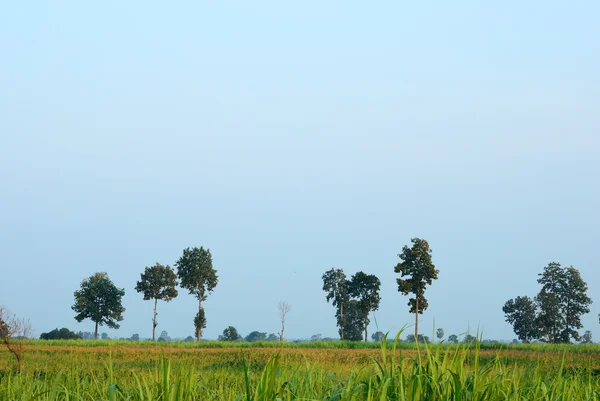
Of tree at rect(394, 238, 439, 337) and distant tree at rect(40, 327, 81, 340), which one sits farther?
distant tree at rect(40, 327, 81, 340)

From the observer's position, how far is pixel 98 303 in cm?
8356

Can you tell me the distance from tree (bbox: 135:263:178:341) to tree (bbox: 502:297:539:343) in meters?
49.6

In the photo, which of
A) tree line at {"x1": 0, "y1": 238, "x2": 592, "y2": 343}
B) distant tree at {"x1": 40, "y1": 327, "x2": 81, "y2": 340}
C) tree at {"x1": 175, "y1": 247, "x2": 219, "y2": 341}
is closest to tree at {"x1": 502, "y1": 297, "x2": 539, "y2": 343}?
tree line at {"x1": 0, "y1": 238, "x2": 592, "y2": 343}

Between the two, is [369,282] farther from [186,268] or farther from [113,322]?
[113,322]

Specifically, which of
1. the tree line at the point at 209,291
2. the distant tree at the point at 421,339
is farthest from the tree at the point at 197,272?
the distant tree at the point at 421,339

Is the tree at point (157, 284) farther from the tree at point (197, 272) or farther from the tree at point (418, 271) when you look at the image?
the tree at point (418, 271)

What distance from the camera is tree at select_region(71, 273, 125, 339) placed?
82312 mm

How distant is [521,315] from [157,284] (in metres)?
53.1

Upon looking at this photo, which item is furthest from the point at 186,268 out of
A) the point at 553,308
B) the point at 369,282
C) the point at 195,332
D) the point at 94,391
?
the point at 94,391

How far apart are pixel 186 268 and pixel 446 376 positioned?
7765 cm

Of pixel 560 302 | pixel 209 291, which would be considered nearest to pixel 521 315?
pixel 560 302

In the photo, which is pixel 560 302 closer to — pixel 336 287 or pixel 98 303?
pixel 336 287

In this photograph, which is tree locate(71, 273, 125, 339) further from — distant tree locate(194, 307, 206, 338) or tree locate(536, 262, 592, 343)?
tree locate(536, 262, 592, 343)

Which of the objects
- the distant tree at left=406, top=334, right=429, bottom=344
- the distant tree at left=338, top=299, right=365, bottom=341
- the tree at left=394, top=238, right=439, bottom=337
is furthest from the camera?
the distant tree at left=338, top=299, right=365, bottom=341
